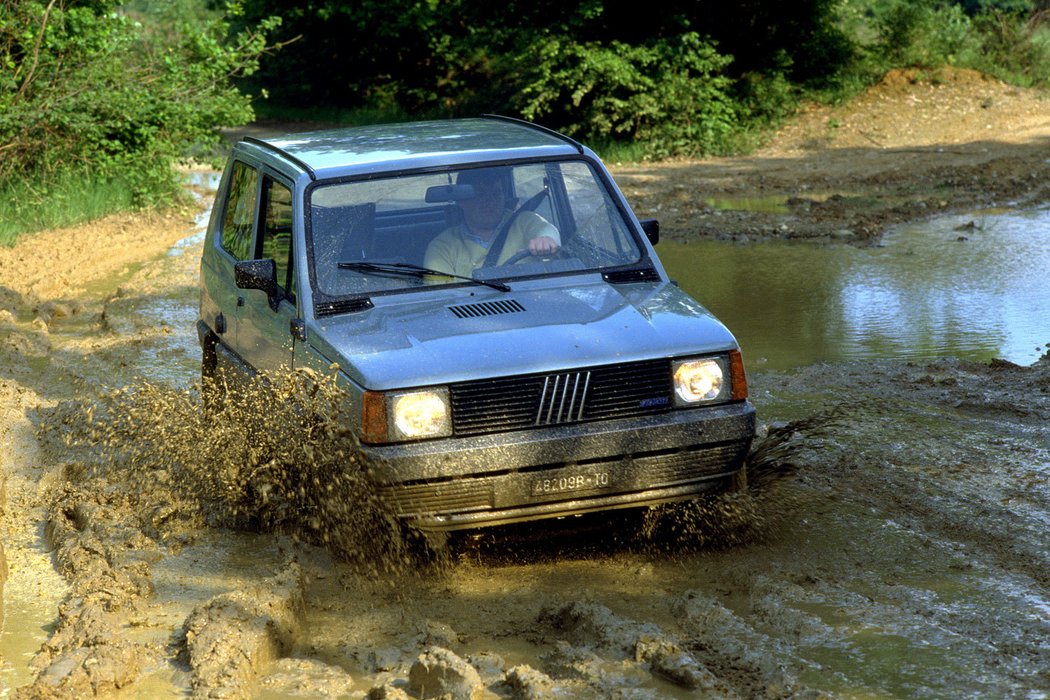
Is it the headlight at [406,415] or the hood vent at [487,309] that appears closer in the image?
the headlight at [406,415]

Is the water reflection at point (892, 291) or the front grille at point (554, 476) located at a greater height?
the front grille at point (554, 476)

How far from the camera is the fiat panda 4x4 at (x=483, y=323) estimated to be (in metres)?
5.04

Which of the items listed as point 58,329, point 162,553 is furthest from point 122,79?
point 162,553

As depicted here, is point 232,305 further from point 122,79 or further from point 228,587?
point 122,79

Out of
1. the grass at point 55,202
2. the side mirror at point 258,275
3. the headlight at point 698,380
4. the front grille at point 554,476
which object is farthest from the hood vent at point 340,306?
the grass at point 55,202

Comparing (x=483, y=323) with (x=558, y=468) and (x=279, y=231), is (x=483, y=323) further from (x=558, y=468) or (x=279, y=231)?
(x=279, y=231)

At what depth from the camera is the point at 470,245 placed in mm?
6125

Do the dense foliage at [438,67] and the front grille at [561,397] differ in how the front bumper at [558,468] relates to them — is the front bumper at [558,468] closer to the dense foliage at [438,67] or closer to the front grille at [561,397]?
the front grille at [561,397]

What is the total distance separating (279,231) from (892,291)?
6607mm

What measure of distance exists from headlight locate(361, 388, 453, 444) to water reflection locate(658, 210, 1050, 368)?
4417 mm

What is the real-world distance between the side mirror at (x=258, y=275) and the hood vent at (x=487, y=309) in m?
0.97

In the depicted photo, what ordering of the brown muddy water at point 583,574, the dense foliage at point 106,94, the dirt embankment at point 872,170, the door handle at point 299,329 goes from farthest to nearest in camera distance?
the dense foliage at point 106,94 → the dirt embankment at point 872,170 → the door handle at point 299,329 → the brown muddy water at point 583,574

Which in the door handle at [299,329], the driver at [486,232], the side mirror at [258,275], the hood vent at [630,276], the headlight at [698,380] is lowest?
the headlight at [698,380]

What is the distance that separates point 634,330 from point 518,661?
4.69 ft
